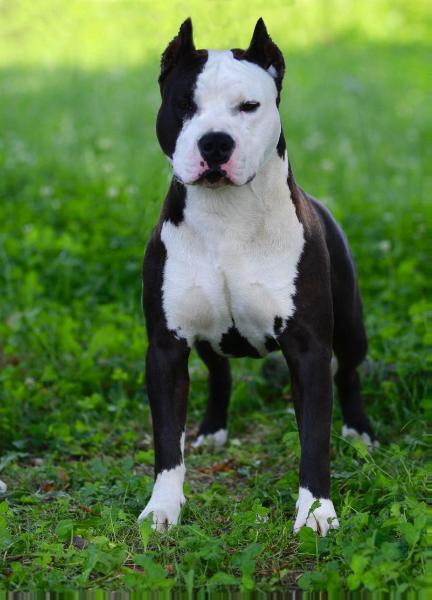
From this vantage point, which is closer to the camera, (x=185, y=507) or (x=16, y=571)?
(x=16, y=571)

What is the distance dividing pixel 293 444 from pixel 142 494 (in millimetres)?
600

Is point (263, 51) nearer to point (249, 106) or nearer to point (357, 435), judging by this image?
point (249, 106)

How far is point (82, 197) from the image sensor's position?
24.5ft

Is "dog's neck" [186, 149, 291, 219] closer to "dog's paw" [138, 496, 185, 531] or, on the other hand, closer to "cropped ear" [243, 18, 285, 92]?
"cropped ear" [243, 18, 285, 92]

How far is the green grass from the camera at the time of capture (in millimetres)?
3486

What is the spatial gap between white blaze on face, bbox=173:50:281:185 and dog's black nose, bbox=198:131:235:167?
0.05ft

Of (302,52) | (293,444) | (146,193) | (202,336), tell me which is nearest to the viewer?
(202,336)

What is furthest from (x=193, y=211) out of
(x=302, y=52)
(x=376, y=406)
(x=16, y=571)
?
(x=302, y=52)

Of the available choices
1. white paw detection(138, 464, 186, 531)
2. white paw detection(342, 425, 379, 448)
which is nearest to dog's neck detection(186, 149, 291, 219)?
white paw detection(138, 464, 186, 531)

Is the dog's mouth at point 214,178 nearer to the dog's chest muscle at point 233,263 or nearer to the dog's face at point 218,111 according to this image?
the dog's face at point 218,111

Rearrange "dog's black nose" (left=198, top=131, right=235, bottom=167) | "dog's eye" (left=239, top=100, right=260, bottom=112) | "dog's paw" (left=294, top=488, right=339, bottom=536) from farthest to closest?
"dog's paw" (left=294, top=488, right=339, bottom=536), "dog's eye" (left=239, top=100, right=260, bottom=112), "dog's black nose" (left=198, top=131, right=235, bottom=167)

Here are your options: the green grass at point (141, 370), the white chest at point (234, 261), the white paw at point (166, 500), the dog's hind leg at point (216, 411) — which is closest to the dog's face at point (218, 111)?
the white chest at point (234, 261)

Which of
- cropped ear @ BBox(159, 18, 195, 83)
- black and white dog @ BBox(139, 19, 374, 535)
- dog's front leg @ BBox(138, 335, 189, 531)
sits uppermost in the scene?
cropped ear @ BBox(159, 18, 195, 83)

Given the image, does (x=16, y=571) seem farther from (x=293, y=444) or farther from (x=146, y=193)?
(x=146, y=193)
